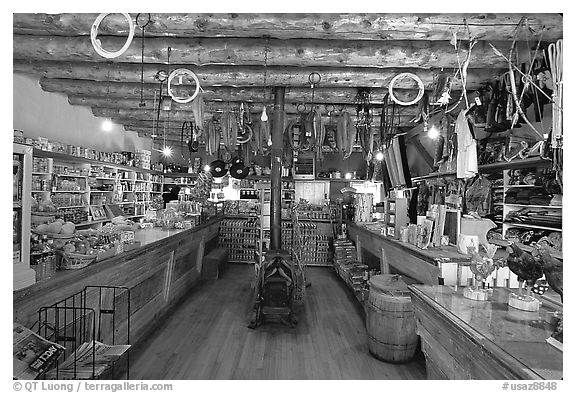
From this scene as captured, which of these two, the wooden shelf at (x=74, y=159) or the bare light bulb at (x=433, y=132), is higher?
A: the bare light bulb at (x=433, y=132)

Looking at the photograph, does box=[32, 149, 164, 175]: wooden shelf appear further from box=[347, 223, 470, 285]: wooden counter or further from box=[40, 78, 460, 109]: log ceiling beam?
box=[347, 223, 470, 285]: wooden counter

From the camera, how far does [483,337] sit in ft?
5.42

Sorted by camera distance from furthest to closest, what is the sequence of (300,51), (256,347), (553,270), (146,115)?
(146,115) < (300,51) < (256,347) < (553,270)

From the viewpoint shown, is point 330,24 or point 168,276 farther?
point 168,276

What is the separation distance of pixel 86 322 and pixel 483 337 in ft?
9.56

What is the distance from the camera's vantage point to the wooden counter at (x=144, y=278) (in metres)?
2.29

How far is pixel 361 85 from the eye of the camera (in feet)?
18.8

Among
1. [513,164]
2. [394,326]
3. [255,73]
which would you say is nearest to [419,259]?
[394,326]

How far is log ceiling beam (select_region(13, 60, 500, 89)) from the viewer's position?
5.37 meters

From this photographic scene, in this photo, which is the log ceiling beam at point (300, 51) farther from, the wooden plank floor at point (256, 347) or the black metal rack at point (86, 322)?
the wooden plank floor at point (256, 347)

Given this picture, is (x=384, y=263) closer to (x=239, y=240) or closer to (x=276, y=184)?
(x=276, y=184)

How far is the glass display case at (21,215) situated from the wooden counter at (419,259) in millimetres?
2852

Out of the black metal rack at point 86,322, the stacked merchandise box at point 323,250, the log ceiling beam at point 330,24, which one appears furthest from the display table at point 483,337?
the stacked merchandise box at point 323,250
